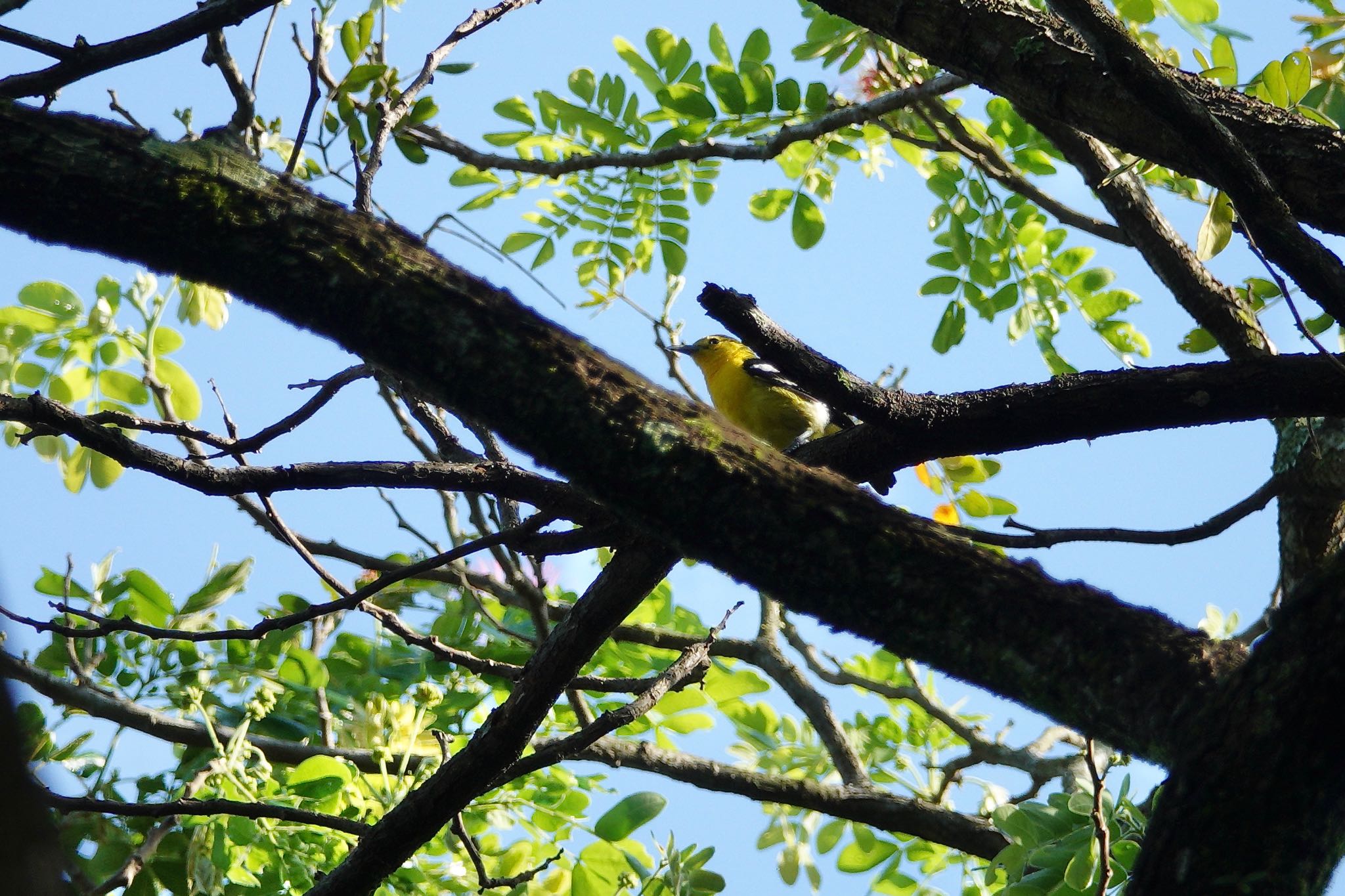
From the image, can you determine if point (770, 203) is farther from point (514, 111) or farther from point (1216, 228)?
point (1216, 228)

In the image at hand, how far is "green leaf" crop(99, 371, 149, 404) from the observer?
163 inches

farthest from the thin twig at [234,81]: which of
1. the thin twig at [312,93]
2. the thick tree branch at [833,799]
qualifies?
the thick tree branch at [833,799]

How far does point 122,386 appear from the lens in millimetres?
4145

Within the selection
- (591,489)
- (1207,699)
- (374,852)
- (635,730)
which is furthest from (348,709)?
(1207,699)

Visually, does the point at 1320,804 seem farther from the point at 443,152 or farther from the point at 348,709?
the point at 443,152

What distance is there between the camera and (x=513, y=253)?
195 inches

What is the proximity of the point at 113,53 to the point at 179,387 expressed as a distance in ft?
7.04

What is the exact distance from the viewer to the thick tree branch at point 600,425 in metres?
1.56

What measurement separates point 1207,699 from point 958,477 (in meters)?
2.88

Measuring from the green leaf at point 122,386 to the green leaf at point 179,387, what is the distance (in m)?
0.10

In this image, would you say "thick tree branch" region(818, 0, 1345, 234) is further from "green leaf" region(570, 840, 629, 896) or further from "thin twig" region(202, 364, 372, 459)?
"green leaf" region(570, 840, 629, 896)

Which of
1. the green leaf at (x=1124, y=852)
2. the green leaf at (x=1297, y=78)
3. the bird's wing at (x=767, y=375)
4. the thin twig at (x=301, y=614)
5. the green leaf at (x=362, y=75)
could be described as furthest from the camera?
the bird's wing at (x=767, y=375)

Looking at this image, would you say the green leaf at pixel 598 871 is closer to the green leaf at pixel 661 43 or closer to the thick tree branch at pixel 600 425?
the thick tree branch at pixel 600 425

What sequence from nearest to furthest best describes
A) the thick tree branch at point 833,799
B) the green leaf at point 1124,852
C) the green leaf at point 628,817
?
the green leaf at point 1124,852, the green leaf at point 628,817, the thick tree branch at point 833,799
